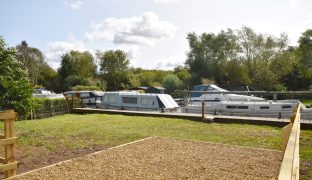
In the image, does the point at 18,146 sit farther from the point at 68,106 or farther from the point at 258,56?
the point at 258,56

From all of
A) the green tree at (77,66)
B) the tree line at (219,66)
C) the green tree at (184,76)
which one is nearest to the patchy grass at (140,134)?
the tree line at (219,66)

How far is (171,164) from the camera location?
23.7 feet

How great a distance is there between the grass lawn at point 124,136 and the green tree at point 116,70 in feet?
112

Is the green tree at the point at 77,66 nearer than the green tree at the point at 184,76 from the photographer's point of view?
No

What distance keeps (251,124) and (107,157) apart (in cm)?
961

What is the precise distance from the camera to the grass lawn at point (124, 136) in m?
9.00

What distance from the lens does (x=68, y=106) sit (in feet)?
77.3

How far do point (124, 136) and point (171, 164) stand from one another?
191 inches

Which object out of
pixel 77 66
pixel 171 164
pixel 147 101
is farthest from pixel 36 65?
pixel 171 164

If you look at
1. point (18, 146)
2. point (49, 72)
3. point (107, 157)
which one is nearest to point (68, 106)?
point (18, 146)

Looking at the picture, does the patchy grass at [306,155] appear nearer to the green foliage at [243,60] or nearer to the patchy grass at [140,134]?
the patchy grass at [140,134]

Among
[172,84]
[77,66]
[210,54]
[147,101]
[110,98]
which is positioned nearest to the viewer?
[147,101]

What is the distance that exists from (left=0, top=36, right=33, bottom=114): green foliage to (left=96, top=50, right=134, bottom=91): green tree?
3090 centimetres

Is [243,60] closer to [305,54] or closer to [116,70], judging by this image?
[305,54]
